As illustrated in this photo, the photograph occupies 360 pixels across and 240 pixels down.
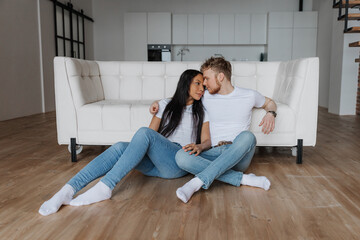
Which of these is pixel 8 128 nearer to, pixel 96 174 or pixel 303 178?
pixel 96 174

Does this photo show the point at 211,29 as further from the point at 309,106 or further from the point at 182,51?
the point at 309,106

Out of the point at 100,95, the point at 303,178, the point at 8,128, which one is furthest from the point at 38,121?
the point at 303,178

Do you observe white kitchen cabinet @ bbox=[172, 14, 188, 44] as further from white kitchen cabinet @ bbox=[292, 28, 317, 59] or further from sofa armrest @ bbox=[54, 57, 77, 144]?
sofa armrest @ bbox=[54, 57, 77, 144]

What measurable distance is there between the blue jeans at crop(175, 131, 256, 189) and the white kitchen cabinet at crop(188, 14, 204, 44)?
21.2 ft

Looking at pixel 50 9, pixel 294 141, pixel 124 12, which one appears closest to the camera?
pixel 294 141

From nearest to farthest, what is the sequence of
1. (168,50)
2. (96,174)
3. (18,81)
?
(96,174) < (18,81) < (168,50)

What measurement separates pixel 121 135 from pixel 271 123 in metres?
1.13

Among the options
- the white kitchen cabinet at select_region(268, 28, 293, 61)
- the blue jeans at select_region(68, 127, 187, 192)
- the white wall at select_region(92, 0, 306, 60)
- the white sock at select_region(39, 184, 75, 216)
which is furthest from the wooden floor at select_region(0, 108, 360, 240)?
the white wall at select_region(92, 0, 306, 60)

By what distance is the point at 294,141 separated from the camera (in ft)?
8.18

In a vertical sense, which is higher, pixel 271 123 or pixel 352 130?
pixel 271 123

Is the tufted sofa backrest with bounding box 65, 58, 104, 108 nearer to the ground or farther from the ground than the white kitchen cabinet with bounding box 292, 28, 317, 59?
nearer to the ground

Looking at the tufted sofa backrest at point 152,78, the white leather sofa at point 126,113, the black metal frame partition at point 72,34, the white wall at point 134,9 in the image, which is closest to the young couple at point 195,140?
the white leather sofa at point 126,113

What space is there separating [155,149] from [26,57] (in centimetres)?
492

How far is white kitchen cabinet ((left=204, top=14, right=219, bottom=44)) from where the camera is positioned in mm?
7915
